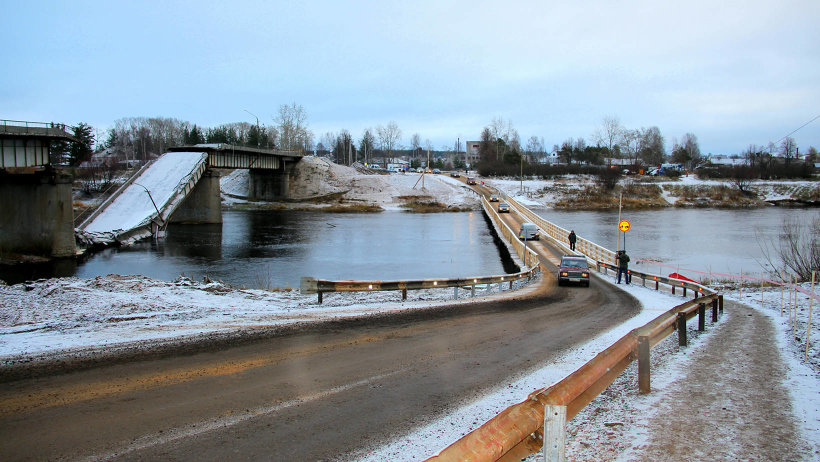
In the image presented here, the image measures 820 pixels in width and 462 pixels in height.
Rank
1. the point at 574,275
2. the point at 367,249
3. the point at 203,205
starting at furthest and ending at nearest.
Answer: the point at 203,205 → the point at 367,249 → the point at 574,275

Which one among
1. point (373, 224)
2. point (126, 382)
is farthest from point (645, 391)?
point (373, 224)

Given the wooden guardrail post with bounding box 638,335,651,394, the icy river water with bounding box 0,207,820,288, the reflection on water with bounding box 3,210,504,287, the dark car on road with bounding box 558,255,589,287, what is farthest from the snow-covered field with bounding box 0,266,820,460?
the reflection on water with bounding box 3,210,504,287

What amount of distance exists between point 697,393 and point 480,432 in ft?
18.4

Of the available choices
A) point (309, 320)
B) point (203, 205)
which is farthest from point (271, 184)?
point (309, 320)

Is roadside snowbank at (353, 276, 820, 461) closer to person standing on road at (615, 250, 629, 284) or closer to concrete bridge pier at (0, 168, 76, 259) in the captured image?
person standing on road at (615, 250, 629, 284)

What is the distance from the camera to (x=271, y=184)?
10538 cm

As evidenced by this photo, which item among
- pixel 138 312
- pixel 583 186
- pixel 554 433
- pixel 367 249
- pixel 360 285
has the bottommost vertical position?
pixel 367 249

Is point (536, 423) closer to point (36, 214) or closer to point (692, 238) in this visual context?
point (36, 214)

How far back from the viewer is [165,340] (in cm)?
1159

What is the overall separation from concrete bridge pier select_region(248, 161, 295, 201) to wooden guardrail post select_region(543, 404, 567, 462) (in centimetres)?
10239

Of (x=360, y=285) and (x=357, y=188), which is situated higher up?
(x=357, y=188)

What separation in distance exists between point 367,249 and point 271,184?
6259cm

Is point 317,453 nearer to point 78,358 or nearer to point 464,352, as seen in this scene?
point 464,352

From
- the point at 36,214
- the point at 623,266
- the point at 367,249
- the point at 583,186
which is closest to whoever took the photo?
the point at 623,266
